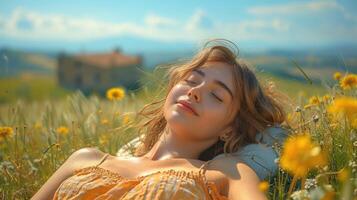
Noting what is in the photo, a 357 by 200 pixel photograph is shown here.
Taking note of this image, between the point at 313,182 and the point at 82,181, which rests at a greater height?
the point at 313,182

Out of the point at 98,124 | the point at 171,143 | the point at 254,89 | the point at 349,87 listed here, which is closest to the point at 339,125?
the point at 349,87

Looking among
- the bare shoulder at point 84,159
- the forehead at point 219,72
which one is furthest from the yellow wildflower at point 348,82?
the bare shoulder at point 84,159

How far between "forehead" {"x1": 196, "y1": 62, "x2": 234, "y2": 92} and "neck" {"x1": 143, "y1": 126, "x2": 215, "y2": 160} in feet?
1.22

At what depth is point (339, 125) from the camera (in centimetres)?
281

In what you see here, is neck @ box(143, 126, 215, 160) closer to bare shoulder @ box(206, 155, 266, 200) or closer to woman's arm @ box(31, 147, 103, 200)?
bare shoulder @ box(206, 155, 266, 200)

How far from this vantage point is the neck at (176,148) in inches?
113

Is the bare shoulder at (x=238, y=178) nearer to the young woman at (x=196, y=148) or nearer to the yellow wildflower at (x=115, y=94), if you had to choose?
the young woman at (x=196, y=148)


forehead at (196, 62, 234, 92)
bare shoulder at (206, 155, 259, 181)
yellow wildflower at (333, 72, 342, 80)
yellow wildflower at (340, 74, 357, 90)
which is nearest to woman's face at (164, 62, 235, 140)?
forehead at (196, 62, 234, 92)

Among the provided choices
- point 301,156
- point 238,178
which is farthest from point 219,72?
point 301,156

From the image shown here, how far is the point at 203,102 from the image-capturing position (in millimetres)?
2768

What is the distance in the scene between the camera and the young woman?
2414 mm

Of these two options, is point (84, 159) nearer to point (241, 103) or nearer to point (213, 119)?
point (213, 119)

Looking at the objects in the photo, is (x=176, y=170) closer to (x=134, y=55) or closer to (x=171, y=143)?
(x=171, y=143)

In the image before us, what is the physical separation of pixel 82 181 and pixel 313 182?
3.76 feet
